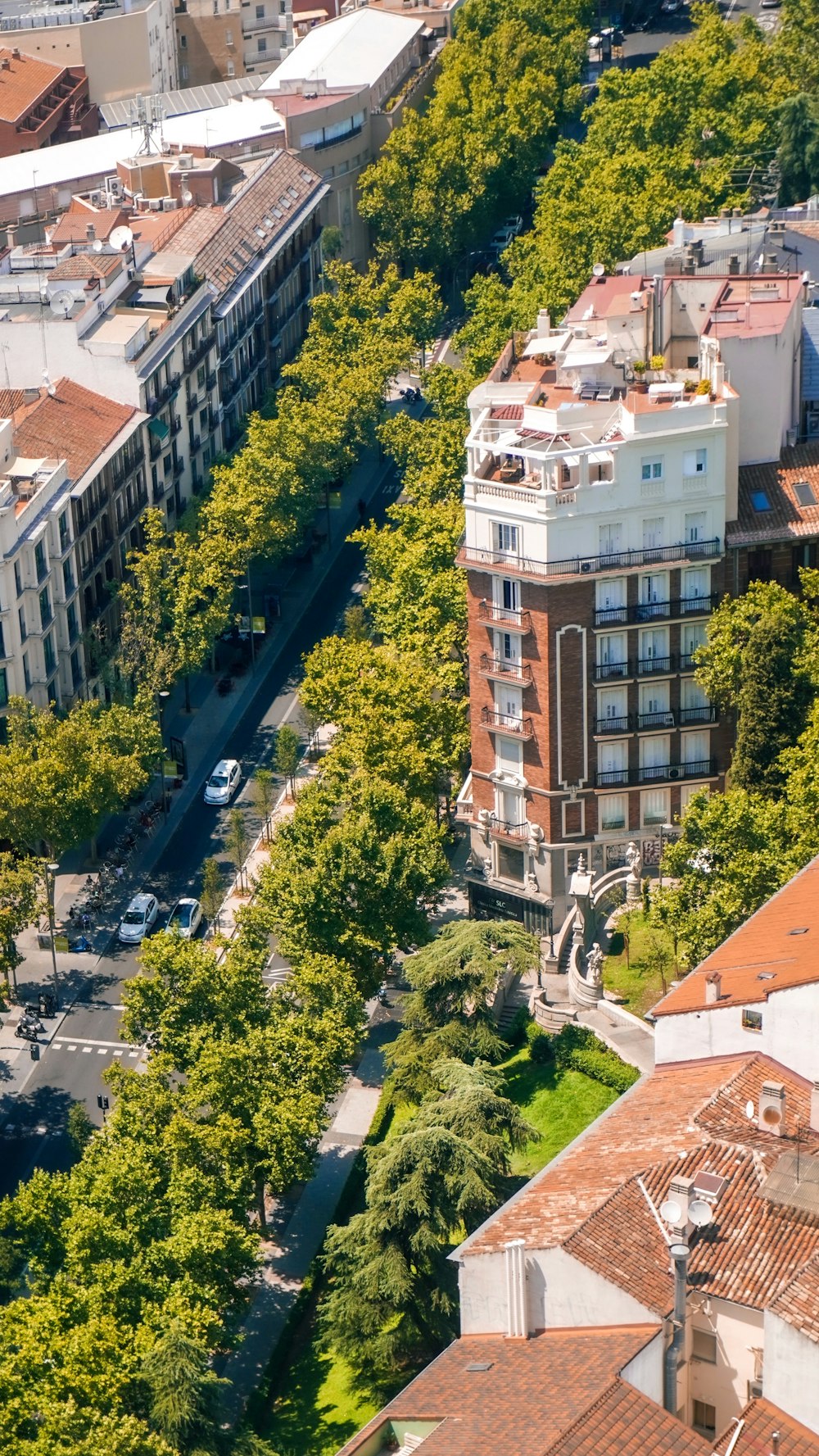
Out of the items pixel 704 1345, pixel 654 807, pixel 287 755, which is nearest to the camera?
pixel 704 1345

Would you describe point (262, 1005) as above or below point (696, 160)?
below

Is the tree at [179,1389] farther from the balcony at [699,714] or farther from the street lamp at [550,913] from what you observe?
the balcony at [699,714]

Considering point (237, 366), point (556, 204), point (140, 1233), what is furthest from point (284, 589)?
point (140, 1233)

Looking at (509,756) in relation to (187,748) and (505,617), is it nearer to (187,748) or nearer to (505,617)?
(505,617)

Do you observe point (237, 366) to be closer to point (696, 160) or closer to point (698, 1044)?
point (696, 160)

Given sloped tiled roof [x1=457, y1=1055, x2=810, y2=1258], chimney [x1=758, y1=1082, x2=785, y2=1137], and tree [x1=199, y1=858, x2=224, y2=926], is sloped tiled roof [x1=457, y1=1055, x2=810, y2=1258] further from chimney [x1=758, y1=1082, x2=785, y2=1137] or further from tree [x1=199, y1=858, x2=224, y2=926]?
tree [x1=199, y1=858, x2=224, y2=926]

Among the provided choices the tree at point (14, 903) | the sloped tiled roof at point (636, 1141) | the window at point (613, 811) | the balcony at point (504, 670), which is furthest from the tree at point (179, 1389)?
the window at point (613, 811)

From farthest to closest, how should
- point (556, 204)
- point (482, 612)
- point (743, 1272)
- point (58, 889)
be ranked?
point (556, 204) < point (58, 889) < point (482, 612) < point (743, 1272)

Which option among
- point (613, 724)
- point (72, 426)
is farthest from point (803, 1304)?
point (72, 426)
